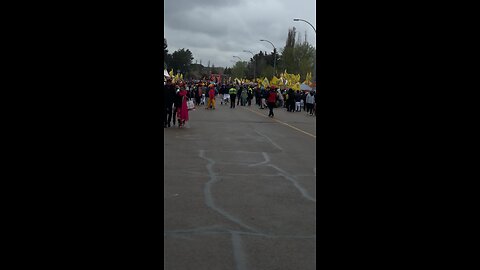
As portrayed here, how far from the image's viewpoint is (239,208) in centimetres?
609

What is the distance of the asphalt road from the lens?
4297mm

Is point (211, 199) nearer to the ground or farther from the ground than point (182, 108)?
nearer to the ground

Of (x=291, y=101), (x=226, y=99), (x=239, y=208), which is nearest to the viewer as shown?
(x=239, y=208)

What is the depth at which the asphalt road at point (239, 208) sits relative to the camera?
4.30m

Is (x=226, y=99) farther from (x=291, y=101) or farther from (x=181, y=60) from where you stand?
(x=181, y=60)

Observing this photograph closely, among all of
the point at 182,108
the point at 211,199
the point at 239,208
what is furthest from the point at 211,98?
the point at 239,208

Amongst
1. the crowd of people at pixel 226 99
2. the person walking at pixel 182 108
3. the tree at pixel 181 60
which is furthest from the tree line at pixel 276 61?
the person walking at pixel 182 108
